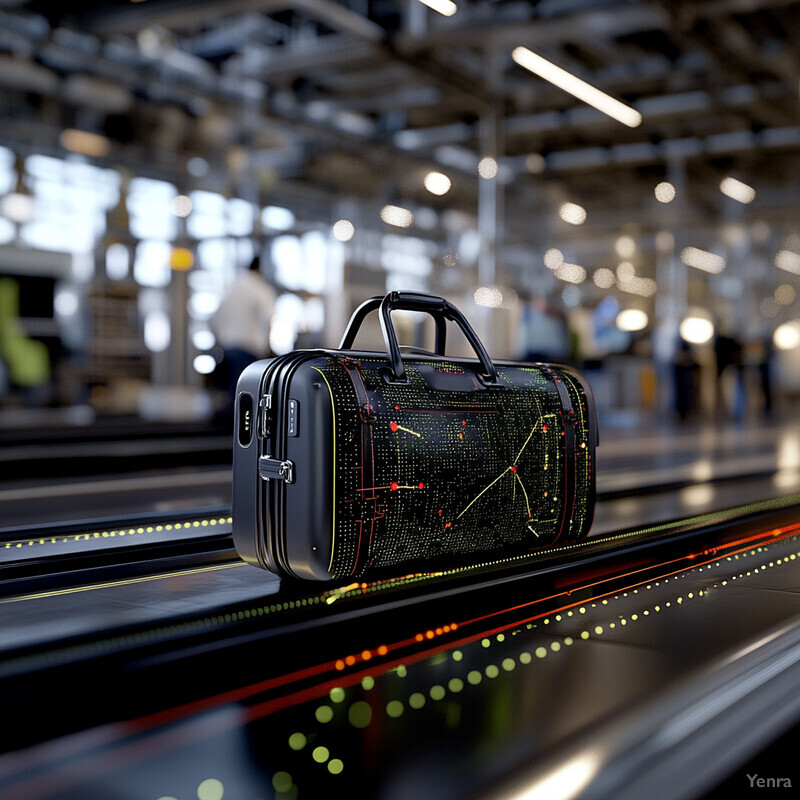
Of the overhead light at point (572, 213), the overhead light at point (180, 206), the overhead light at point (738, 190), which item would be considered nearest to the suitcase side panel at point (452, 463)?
the overhead light at point (180, 206)

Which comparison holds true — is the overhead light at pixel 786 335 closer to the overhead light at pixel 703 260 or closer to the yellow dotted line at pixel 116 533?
the overhead light at pixel 703 260

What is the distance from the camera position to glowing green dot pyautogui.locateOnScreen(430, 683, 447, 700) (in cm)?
151

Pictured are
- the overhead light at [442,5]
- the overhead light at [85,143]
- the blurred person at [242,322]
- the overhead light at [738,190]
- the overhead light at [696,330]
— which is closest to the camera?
the overhead light at [442,5]

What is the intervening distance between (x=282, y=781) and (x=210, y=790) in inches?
3.6

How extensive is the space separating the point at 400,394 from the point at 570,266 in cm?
1477

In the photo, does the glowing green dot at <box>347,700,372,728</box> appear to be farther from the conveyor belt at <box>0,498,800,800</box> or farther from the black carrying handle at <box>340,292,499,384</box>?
the black carrying handle at <box>340,292,499,384</box>

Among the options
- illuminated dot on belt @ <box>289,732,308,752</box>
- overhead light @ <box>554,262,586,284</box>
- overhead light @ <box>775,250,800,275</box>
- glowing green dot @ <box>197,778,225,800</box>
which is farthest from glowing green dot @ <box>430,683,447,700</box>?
overhead light @ <box>775,250,800,275</box>

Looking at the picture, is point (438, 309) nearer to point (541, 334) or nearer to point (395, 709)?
point (395, 709)

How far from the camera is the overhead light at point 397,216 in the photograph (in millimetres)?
14359

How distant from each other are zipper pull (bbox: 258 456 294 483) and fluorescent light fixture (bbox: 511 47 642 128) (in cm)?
689

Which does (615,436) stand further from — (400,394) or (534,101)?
(400,394)

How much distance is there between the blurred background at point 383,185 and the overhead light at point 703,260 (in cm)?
6

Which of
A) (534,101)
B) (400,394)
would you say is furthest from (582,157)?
(400,394)

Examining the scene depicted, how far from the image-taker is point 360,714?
1430mm
